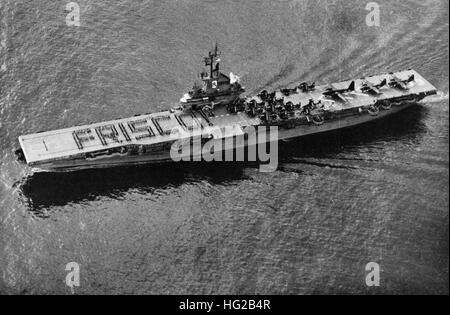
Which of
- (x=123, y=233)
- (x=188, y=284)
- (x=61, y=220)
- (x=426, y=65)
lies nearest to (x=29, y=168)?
(x=61, y=220)

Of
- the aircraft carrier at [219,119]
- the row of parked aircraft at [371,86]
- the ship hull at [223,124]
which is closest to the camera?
the ship hull at [223,124]

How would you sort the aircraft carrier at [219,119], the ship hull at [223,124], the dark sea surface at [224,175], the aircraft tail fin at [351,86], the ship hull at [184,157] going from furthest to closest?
the aircraft tail fin at [351,86]
the aircraft carrier at [219,119]
the ship hull at [223,124]
the ship hull at [184,157]
the dark sea surface at [224,175]

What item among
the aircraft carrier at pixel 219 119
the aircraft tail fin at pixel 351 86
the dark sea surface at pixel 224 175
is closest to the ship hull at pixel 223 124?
the aircraft carrier at pixel 219 119

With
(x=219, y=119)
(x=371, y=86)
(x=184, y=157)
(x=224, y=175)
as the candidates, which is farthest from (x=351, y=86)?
(x=184, y=157)

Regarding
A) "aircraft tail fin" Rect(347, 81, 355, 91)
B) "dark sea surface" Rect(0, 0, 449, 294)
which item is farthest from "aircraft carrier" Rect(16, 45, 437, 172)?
"dark sea surface" Rect(0, 0, 449, 294)

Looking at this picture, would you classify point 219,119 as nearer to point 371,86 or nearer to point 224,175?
point 224,175

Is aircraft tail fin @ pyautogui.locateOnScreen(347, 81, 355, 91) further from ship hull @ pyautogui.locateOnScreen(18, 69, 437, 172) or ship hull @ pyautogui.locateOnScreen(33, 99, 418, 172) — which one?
ship hull @ pyautogui.locateOnScreen(33, 99, 418, 172)

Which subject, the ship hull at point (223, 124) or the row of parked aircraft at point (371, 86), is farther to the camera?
the row of parked aircraft at point (371, 86)

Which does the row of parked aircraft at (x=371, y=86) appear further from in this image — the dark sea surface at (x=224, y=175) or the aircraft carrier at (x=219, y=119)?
the dark sea surface at (x=224, y=175)
